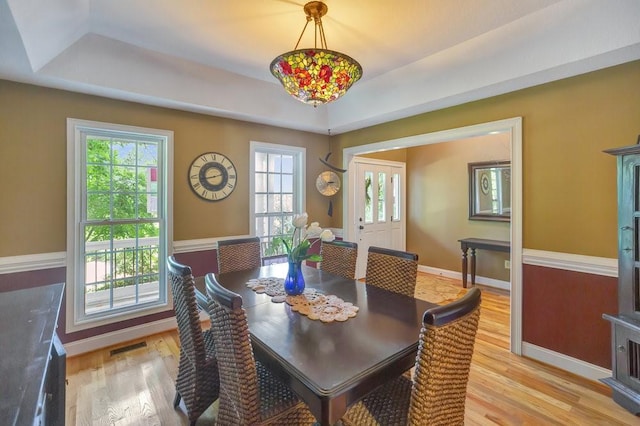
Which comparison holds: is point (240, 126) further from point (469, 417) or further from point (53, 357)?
point (469, 417)

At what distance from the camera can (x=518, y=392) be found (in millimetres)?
2170

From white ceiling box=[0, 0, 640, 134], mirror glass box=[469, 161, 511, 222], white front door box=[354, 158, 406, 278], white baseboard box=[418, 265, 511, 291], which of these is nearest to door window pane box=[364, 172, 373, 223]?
white front door box=[354, 158, 406, 278]

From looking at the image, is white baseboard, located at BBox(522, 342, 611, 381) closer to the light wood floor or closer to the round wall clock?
the light wood floor

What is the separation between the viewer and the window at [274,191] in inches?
155

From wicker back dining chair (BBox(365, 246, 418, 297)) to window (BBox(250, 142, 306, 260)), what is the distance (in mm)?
1771

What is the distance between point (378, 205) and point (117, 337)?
162 inches

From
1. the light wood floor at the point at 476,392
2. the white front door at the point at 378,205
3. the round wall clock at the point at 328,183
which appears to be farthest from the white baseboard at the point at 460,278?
the round wall clock at the point at 328,183

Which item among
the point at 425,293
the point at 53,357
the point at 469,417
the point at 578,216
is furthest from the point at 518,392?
the point at 53,357

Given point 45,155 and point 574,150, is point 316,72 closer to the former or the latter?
point 574,150

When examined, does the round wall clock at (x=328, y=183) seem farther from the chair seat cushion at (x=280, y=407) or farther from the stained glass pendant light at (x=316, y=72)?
the chair seat cushion at (x=280, y=407)

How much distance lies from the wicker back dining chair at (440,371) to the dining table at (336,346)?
0.18 meters

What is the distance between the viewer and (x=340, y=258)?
8.98ft

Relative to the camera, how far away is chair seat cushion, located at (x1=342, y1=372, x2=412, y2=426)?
1261mm

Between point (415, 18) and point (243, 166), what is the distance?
244 centimetres
